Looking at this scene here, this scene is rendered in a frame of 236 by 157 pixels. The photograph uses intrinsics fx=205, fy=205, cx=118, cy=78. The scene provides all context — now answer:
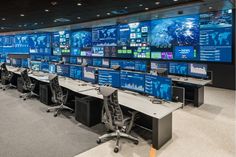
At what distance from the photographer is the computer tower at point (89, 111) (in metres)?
4.47

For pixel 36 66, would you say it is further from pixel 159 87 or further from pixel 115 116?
pixel 159 87

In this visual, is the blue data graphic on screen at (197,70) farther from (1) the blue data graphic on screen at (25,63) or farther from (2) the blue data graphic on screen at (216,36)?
(1) the blue data graphic on screen at (25,63)

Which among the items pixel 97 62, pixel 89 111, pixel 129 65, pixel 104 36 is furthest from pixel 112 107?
pixel 104 36

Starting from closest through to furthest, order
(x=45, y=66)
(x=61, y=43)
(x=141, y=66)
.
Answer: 1. (x=141, y=66)
2. (x=45, y=66)
3. (x=61, y=43)

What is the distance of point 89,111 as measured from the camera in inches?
174

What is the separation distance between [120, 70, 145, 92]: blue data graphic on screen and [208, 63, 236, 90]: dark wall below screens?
502 cm

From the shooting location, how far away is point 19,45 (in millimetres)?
14328

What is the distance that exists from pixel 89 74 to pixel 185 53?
448 cm

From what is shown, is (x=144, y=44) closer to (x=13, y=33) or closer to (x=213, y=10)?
(x=213, y=10)

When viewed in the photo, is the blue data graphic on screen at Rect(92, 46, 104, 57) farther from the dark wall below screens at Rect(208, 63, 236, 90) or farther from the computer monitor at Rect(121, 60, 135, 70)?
the dark wall below screens at Rect(208, 63, 236, 90)

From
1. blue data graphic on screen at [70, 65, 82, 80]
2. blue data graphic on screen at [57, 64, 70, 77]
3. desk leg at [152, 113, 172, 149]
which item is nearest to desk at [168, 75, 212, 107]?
desk leg at [152, 113, 172, 149]

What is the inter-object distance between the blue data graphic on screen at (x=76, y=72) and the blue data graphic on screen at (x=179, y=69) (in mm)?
2939

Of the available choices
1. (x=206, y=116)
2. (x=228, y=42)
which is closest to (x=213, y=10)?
(x=228, y=42)

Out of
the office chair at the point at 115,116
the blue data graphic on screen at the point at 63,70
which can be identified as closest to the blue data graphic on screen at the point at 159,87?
the office chair at the point at 115,116
